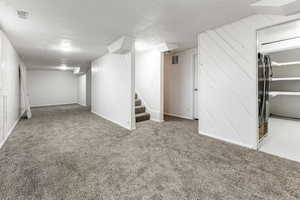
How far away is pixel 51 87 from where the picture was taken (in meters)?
9.25

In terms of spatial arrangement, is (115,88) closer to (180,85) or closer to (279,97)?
(180,85)

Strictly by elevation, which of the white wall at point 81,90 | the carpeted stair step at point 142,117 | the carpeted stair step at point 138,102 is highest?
the white wall at point 81,90

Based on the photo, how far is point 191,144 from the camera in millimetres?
2725

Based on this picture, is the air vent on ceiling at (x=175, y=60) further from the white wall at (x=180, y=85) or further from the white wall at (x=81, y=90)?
the white wall at (x=81, y=90)

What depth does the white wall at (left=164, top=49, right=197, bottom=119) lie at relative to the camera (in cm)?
491

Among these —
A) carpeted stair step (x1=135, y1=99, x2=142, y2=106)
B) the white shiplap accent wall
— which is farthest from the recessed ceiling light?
carpeted stair step (x1=135, y1=99, x2=142, y2=106)

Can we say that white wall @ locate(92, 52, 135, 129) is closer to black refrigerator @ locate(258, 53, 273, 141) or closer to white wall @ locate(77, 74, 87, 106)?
black refrigerator @ locate(258, 53, 273, 141)

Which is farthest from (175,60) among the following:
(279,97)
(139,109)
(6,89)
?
(6,89)

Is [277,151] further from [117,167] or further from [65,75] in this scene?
[65,75]

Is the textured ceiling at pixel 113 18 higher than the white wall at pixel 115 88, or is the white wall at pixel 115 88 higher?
the textured ceiling at pixel 113 18

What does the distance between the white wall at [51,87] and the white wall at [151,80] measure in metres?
6.82

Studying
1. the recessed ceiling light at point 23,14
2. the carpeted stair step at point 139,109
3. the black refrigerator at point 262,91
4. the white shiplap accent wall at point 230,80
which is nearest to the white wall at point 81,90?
the carpeted stair step at point 139,109

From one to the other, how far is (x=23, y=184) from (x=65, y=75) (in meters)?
9.61

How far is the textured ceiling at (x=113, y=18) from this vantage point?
2.06m
